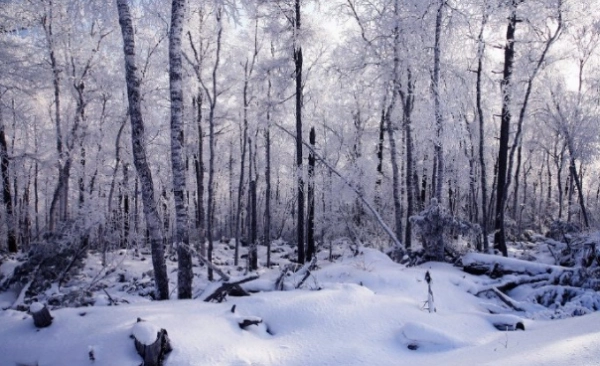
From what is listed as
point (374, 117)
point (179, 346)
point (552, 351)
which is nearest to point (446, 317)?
point (552, 351)

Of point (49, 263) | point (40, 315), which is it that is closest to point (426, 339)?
point (40, 315)

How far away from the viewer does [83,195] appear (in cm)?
1488

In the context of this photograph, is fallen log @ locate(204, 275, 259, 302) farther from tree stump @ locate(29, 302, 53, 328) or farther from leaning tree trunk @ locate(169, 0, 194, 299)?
tree stump @ locate(29, 302, 53, 328)

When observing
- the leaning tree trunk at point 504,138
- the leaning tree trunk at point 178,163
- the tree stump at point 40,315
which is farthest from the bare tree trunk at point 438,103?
the tree stump at point 40,315

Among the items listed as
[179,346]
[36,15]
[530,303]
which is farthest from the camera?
[36,15]

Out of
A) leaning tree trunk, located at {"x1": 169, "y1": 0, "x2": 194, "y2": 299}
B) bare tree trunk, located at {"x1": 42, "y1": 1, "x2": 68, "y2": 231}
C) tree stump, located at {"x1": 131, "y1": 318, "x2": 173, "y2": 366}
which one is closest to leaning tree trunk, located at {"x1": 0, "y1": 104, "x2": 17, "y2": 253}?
bare tree trunk, located at {"x1": 42, "y1": 1, "x2": 68, "y2": 231}

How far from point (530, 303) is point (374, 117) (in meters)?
15.9

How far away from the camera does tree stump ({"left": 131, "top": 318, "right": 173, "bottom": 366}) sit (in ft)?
11.4

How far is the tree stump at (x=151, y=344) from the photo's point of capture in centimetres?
349

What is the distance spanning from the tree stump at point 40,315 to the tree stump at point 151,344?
3.93 feet

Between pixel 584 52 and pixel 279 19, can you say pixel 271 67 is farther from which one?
pixel 584 52

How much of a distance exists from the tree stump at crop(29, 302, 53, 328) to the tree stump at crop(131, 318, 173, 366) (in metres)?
1.20

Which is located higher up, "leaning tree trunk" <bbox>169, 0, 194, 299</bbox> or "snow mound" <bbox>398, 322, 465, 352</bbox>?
"leaning tree trunk" <bbox>169, 0, 194, 299</bbox>

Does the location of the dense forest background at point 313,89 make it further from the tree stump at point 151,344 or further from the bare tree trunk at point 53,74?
the tree stump at point 151,344
